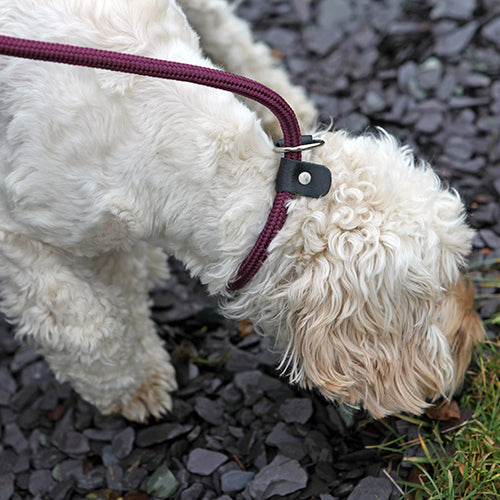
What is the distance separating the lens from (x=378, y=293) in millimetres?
1553

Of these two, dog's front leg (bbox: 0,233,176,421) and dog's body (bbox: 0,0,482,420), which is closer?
dog's body (bbox: 0,0,482,420)

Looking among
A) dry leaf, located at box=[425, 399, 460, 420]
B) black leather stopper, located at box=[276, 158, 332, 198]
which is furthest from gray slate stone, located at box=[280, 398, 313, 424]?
black leather stopper, located at box=[276, 158, 332, 198]

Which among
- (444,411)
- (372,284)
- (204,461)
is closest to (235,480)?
(204,461)

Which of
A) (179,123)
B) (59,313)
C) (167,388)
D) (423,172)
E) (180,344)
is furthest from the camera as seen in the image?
(180,344)

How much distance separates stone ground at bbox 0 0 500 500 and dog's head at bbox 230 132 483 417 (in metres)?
0.36

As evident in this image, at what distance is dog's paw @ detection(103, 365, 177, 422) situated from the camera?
2.28m

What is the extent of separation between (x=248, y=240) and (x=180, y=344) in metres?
1.13

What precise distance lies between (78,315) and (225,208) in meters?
0.60

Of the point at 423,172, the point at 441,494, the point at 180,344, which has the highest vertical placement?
the point at 423,172

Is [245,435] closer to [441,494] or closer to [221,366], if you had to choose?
[221,366]

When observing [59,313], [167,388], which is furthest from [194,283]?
[59,313]

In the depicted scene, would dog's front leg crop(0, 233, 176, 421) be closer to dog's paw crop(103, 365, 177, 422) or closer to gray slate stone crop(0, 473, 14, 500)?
dog's paw crop(103, 365, 177, 422)

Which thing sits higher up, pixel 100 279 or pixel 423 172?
pixel 423 172

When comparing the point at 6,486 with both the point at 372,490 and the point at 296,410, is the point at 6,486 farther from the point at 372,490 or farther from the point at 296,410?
the point at 372,490
